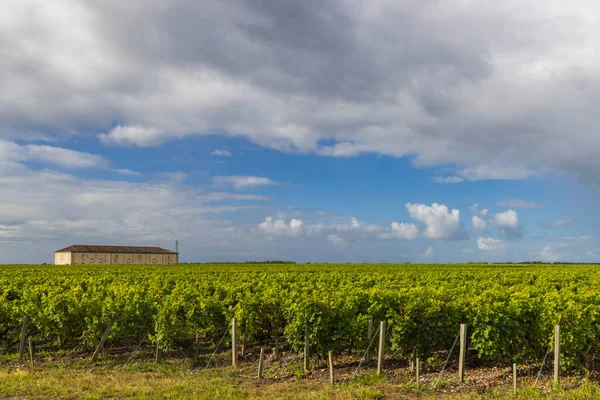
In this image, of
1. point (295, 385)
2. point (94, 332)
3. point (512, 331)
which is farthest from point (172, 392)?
point (512, 331)

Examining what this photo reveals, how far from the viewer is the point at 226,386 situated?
12.6m

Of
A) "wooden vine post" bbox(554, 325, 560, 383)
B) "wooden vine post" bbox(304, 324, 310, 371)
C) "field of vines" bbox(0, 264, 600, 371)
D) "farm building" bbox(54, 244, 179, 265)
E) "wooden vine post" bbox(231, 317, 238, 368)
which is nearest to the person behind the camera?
"wooden vine post" bbox(554, 325, 560, 383)

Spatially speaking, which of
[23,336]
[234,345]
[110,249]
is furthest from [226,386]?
[110,249]

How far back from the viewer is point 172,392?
1195 centimetres

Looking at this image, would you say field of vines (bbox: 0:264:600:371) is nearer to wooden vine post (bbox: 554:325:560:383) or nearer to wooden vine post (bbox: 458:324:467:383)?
wooden vine post (bbox: 554:325:560:383)

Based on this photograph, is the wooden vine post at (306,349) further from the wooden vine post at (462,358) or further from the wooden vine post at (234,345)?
the wooden vine post at (462,358)

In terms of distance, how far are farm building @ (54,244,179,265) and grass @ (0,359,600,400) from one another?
363ft

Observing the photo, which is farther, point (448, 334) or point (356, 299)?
point (356, 299)

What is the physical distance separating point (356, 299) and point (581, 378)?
6521 millimetres

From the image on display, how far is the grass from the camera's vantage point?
11.7m

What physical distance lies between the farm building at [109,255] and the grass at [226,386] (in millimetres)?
110719

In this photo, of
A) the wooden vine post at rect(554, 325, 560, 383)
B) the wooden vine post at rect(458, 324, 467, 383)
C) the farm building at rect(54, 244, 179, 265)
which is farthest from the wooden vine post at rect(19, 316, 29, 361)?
the farm building at rect(54, 244, 179, 265)

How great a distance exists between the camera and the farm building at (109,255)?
117 meters

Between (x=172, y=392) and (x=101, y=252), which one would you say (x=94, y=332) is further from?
(x=101, y=252)
